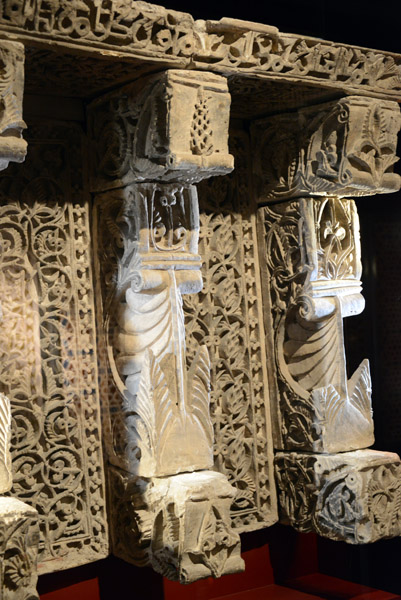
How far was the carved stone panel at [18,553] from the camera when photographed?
10.4ft

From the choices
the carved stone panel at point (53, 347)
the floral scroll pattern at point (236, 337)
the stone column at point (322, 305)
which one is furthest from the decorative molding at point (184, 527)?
the stone column at point (322, 305)

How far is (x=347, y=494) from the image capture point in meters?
4.25

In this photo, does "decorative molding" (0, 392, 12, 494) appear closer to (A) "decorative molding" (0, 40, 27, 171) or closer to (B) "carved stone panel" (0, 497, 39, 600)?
(B) "carved stone panel" (0, 497, 39, 600)

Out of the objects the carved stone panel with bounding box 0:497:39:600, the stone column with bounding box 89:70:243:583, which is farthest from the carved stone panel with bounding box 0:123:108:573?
the carved stone panel with bounding box 0:497:39:600

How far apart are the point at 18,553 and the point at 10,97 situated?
1470mm

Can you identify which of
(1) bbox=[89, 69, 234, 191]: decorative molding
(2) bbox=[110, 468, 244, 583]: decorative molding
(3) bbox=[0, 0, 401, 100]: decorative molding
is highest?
(3) bbox=[0, 0, 401, 100]: decorative molding

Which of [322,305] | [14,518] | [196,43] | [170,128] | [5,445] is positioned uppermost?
[196,43]

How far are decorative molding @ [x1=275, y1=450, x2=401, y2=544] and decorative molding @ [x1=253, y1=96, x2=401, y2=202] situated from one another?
1.17m

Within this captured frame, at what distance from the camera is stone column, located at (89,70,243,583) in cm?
368

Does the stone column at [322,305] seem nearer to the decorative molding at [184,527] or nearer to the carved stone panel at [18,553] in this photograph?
the decorative molding at [184,527]

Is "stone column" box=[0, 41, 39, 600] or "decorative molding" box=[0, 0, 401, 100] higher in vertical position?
"decorative molding" box=[0, 0, 401, 100]

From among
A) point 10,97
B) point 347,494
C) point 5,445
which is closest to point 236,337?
point 347,494

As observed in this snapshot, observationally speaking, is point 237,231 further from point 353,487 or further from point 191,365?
point 353,487

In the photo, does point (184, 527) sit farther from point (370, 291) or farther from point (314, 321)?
point (370, 291)
